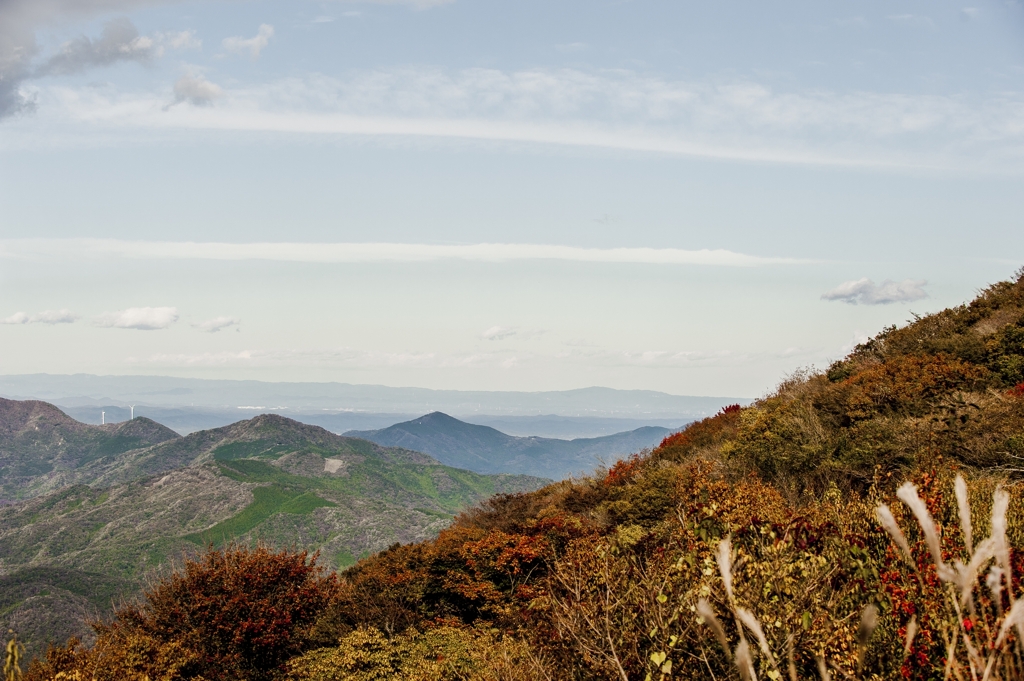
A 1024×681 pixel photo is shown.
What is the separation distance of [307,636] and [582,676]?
20.4m

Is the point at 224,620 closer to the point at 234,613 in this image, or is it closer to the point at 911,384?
the point at 234,613

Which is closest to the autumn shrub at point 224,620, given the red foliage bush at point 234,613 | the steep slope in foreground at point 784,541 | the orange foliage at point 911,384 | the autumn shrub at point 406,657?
the red foliage bush at point 234,613

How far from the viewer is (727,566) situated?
2.91 metres

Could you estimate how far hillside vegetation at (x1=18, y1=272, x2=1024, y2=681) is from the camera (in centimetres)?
806

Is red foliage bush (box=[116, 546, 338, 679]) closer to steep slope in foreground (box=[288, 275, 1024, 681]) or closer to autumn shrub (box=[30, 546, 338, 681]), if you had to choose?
autumn shrub (box=[30, 546, 338, 681])

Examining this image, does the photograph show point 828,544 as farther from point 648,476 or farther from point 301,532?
point 301,532

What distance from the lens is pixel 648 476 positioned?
32406 mm

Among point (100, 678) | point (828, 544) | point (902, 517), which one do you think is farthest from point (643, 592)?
point (100, 678)

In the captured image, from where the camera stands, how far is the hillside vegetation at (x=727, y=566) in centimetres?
806

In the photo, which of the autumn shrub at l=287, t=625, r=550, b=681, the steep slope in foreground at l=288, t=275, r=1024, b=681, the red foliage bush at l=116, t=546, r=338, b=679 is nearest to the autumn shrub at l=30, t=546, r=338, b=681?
the red foliage bush at l=116, t=546, r=338, b=679

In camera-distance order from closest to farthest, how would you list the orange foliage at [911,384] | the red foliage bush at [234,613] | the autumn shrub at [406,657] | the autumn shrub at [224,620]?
1. the autumn shrub at [406,657]
2. the autumn shrub at [224,620]
3. the red foliage bush at [234,613]
4. the orange foliage at [911,384]

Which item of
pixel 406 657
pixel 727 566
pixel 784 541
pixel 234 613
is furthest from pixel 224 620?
pixel 727 566

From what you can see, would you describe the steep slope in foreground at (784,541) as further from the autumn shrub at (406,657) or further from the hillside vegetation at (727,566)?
the autumn shrub at (406,657)

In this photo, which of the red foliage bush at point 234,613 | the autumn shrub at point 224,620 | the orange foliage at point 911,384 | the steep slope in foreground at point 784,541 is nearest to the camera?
the steep slope in foreground at point 784,541
